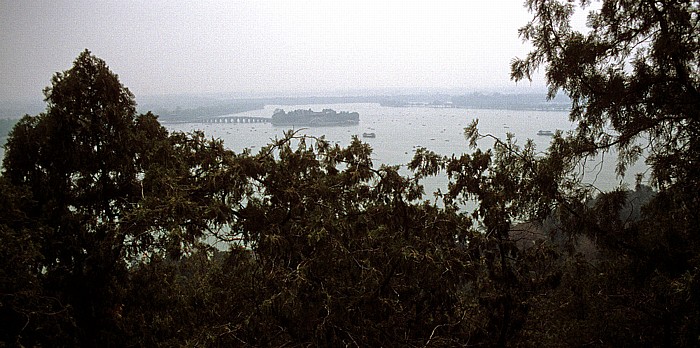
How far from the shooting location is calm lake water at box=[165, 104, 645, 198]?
4027 millimetres

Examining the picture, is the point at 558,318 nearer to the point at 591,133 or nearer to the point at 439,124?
the point at 591,133

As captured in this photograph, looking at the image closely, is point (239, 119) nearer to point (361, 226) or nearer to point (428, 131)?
point (428, 131)

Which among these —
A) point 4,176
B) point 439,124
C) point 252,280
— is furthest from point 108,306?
point 439,124

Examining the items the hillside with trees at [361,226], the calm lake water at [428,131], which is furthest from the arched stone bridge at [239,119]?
the hillside with trees at [361,226]

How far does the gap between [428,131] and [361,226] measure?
5505mm

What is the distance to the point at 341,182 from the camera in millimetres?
2992

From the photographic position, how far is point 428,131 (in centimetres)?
810

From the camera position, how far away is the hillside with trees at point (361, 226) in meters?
2.60

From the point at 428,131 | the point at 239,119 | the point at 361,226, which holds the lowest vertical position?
the point at 361,226

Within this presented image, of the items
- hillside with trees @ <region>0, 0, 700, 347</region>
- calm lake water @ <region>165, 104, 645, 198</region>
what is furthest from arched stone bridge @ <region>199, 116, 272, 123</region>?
hillside with trees @ <region>0, 0, 700, 347</region>

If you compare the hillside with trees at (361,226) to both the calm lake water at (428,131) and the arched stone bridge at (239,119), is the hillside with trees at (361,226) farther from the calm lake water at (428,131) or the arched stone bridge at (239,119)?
the arched stone bridge at (239,119)

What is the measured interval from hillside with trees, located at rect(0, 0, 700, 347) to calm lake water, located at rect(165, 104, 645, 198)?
1.02ft

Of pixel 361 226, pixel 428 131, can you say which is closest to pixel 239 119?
pixel 428 131

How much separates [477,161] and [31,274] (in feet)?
10.6
